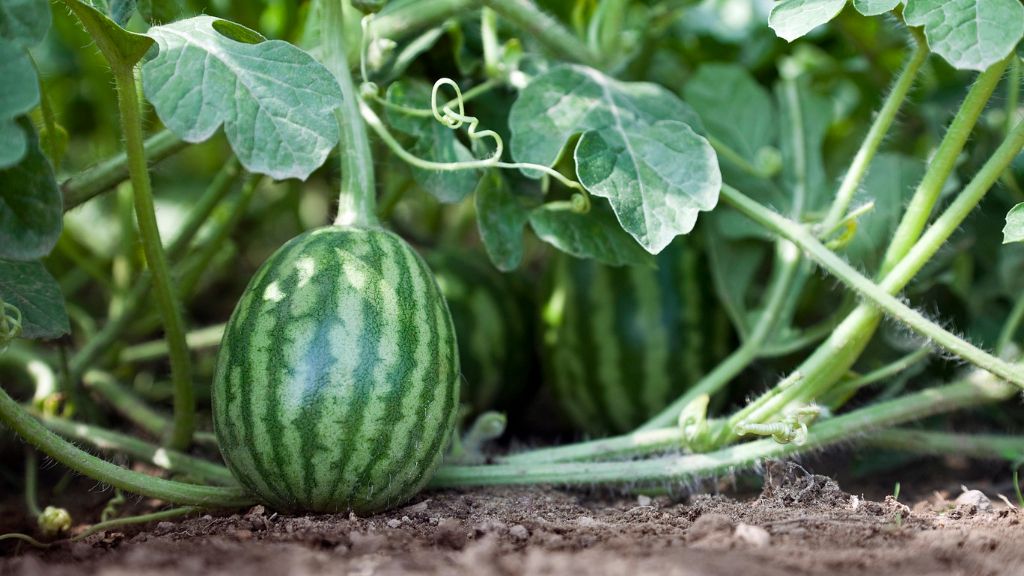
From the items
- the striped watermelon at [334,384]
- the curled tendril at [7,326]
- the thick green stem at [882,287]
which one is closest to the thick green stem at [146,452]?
the striped watermelon at [334,384]

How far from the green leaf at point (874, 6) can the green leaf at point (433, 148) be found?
2.37ft

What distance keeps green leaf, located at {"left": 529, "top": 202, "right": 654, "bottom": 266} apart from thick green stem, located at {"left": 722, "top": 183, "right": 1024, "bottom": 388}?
0.66ft

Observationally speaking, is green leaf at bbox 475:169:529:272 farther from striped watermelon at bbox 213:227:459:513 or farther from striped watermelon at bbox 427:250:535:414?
striped watermelon at bbox 427:250:535:414

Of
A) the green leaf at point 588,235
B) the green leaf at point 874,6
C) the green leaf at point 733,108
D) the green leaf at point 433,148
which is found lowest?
the green leaf at point 588,235

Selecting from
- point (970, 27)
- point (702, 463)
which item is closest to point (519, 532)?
point (702, 463)

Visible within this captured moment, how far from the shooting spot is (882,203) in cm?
226

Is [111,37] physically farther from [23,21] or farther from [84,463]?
[84,463]

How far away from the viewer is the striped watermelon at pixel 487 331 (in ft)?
7.91

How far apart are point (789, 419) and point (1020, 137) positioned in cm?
59

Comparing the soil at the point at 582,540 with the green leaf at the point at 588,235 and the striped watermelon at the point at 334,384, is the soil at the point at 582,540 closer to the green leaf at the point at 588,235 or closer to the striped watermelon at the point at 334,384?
the striped watermelon at the point at 334,384

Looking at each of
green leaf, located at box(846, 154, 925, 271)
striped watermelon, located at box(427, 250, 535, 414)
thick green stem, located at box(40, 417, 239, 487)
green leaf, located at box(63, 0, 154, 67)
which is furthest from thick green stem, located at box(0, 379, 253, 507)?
green leaf, located at box(846, 154, 925, 271)

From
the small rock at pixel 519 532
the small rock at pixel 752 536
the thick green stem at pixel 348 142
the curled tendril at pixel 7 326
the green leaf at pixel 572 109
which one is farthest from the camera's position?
the green leaf at pixel 572 109

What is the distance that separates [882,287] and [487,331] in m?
1.04

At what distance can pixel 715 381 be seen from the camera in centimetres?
201
